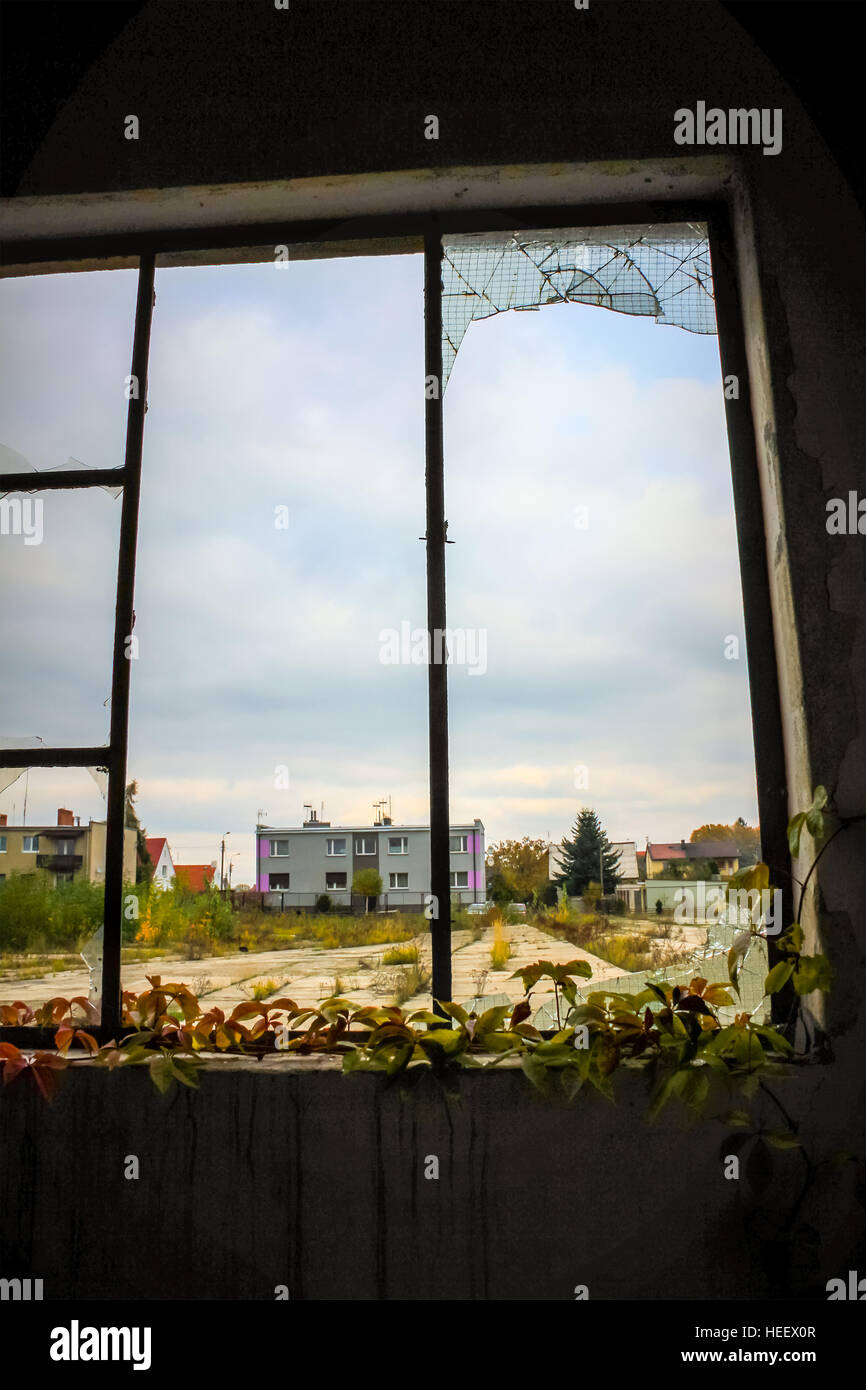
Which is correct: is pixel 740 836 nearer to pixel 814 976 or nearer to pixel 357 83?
pixel 814 976

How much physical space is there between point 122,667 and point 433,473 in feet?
2.78

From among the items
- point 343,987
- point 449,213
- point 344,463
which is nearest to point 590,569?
point 344,463

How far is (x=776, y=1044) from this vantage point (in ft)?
4.75

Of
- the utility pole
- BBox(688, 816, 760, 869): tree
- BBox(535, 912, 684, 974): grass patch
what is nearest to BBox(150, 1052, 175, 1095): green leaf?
the utility pole

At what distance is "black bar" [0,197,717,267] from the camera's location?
6.23 ft

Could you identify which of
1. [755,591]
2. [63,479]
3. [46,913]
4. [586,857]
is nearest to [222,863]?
[46,913]

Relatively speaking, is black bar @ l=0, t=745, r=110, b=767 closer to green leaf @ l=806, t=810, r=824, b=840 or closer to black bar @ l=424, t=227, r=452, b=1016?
black bar @ l=424, t=227, r=452, b=1016

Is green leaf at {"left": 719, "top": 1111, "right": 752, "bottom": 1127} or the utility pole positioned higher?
the utility pole

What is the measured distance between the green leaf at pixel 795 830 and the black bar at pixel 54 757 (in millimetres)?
1456

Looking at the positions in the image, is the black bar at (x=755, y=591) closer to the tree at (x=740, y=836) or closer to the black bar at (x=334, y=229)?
the tree at (x=740, y=836)

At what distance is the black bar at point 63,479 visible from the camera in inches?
75.3

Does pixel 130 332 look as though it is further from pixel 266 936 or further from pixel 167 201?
pixel 266 936

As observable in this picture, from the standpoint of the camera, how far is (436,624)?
5.86 ft

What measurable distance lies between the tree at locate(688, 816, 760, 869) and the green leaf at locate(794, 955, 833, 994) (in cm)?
26
